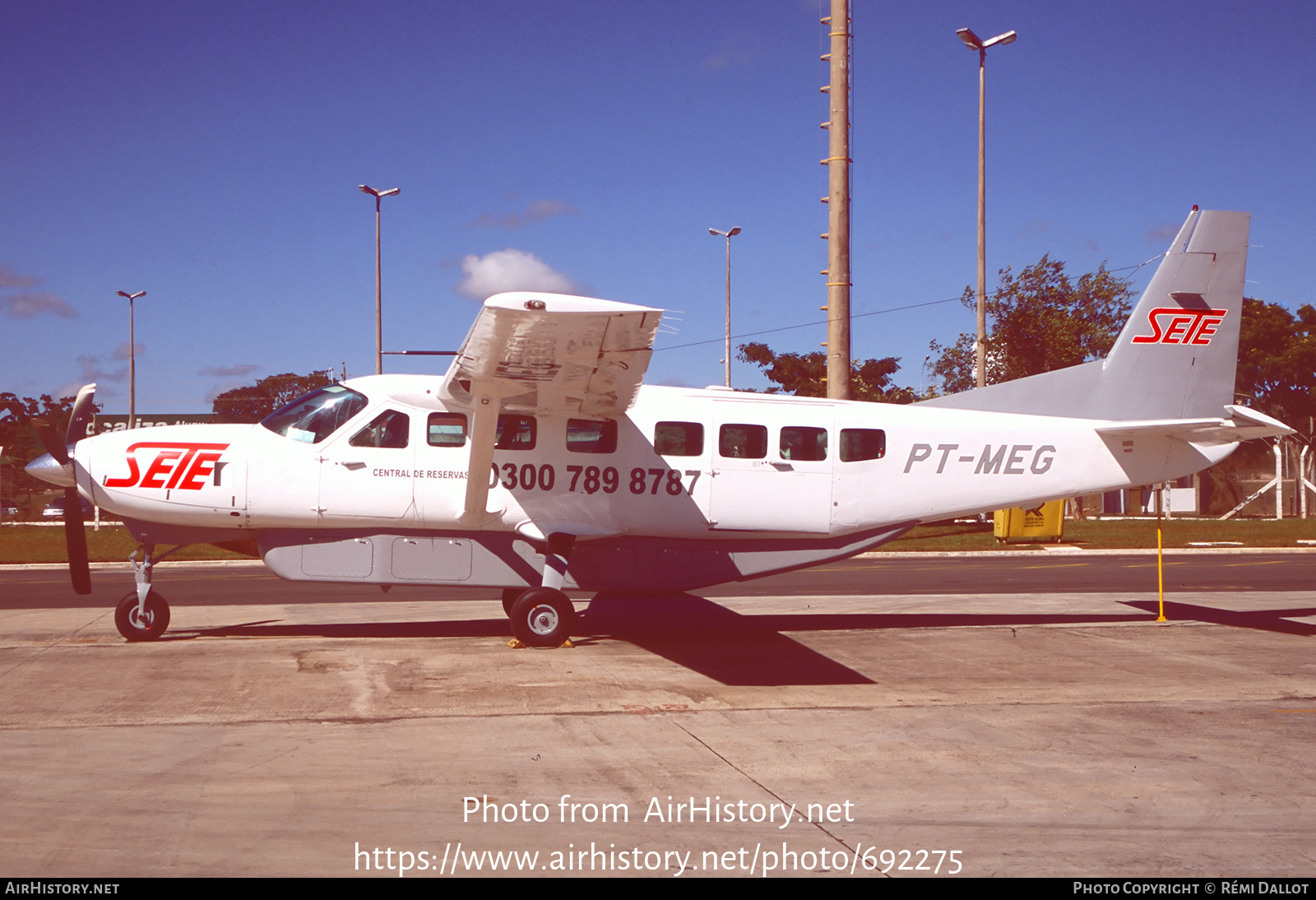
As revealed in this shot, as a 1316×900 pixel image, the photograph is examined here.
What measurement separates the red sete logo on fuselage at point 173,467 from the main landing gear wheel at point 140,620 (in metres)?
1.32

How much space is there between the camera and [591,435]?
34.4 ft

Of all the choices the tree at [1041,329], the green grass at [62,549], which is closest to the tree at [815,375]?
the tree at [1041,329]

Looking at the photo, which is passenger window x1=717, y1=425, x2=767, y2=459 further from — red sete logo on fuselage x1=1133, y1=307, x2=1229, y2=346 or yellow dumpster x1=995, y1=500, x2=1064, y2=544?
yellow dumpster x1=995, y1=500, x2=1064, y2=544

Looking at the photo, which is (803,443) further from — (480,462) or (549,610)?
(480,462)

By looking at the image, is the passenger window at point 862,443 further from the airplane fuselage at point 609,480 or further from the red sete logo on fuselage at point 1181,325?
the red sete logo on fuselage at point 1181,325

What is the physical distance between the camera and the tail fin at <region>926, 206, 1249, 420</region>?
10.9 meters

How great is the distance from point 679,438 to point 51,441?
6.32 metres

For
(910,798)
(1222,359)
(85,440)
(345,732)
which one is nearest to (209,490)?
(85,440)

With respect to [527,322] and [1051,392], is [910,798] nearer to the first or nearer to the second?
[527,322]

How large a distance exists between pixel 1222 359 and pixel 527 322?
8.10 metres

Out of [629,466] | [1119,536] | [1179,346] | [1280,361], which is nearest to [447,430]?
[629,466]

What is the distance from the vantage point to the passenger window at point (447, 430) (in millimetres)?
10352

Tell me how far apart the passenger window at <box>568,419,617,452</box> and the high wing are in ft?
0.29

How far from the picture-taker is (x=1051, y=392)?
1134 centimetres
